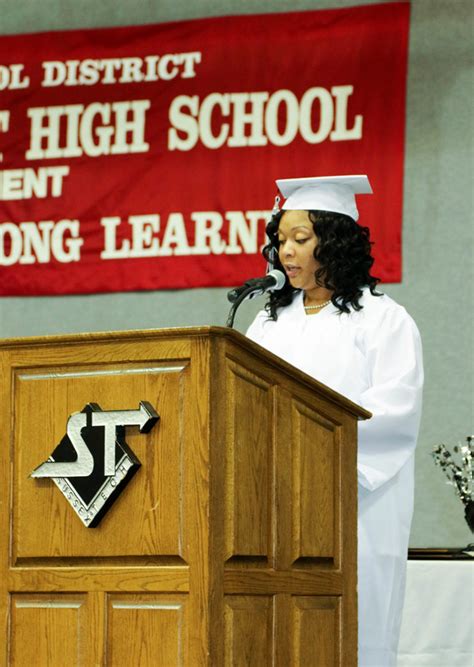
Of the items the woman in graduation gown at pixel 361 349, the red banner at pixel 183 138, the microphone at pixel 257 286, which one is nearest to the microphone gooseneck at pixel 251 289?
the microphone at pixel 257 286

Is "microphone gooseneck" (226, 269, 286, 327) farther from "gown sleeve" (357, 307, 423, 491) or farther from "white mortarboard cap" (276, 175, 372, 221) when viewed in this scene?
"white mortarboard cap" (276, 175, 372, 221)

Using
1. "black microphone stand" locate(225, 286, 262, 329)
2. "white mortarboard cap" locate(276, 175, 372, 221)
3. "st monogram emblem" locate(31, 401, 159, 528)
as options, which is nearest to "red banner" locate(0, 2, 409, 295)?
"white mortarboard cap" locate(276, 175, 372, 221)

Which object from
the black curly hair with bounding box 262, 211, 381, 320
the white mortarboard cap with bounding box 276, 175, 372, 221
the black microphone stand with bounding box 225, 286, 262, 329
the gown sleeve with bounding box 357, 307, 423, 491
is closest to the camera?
the black microphone stand with bounding box 225, 286, 262, 329

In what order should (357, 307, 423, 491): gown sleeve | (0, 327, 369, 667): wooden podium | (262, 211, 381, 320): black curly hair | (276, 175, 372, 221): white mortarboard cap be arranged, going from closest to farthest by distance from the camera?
(0, 327, 369, 667): wooden podium, (357, 307, 423, 491): gown sleeve, (262, 211, 381, 320): black curly hair, (276, 175, 372, 221): white mortarboard cap

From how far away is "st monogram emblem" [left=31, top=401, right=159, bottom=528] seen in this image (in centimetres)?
234

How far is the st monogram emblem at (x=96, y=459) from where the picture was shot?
7.69ft

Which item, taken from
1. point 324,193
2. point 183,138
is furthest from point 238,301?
point 183,138

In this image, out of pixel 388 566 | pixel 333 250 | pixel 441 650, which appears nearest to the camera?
pixel 388 566

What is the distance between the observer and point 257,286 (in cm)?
338

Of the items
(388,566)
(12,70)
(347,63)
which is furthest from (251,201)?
(388,566)

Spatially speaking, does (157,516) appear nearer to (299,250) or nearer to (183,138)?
(299,250)

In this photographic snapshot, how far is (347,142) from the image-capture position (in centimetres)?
632

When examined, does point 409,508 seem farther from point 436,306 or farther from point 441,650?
point 436,306

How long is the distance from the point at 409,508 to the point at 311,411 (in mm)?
994
